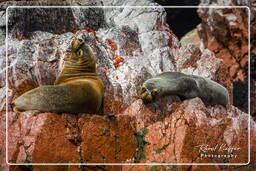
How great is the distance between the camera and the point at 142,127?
22.6ft

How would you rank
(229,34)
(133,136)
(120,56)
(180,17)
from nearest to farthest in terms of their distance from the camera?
(133,136)
(120,56)
(180,17)
(229,34)

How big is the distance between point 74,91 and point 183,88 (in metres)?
1.86

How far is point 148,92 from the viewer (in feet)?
23.0

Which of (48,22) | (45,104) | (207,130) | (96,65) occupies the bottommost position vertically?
(207,130)

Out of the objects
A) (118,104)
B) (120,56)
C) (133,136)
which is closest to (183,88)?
(118,104)

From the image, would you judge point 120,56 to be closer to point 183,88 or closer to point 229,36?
point 183,88

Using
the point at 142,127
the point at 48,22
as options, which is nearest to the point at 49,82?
the point at 48,22

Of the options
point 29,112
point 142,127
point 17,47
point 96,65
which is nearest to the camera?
point 29,112

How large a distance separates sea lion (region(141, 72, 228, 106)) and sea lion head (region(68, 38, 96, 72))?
1138 millimetres

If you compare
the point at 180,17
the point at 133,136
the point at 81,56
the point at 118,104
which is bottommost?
the point at 133,136

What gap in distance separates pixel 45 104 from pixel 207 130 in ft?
8.13

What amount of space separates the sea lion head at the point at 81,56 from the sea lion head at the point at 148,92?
124cm

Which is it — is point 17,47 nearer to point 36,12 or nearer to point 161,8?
point 36,12

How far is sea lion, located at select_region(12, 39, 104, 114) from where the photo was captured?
21.7 feet
